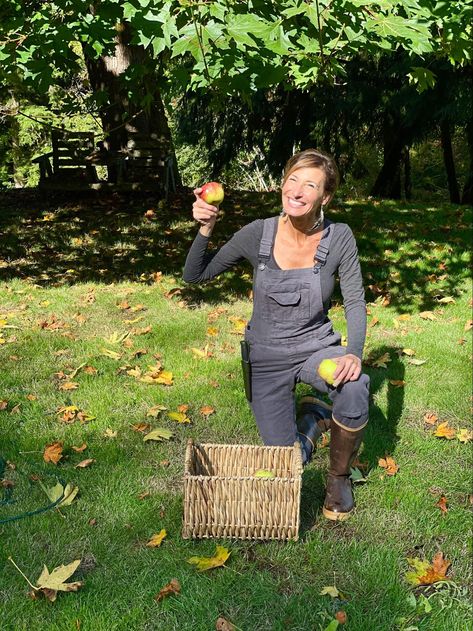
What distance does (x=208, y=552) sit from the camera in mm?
2830

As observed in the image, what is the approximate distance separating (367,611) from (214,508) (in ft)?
2.48

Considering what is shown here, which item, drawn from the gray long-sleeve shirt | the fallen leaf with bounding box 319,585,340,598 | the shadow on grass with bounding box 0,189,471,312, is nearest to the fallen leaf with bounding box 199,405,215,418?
the gray long-sleeve shirt

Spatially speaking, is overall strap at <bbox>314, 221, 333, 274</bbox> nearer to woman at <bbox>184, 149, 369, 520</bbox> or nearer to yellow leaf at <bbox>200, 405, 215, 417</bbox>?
woman at <bbox>184, 149, 369, 520</bbox>

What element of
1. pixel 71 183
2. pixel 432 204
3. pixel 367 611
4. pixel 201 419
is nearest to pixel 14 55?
pixel 201 419

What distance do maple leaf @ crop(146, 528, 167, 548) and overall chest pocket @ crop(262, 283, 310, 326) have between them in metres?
1.14

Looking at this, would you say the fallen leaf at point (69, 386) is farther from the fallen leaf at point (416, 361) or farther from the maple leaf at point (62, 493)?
the fallen leaf at point (416, 361)

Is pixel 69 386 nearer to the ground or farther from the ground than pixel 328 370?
nearer to the ground

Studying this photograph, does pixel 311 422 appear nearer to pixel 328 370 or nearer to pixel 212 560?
pixel 328 370

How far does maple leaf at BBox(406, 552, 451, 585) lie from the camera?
8.75ft

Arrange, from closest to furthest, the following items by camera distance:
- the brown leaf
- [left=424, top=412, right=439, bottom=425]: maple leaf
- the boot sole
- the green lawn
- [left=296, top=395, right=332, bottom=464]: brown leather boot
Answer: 1. the brown leaf
2. the green lawn
3. the boot sole
4. [left=296, top=395, right=332, bottom=464]: brown leather boot
5. [left=424, top=412, right=439, bottom=425]: maple leaf

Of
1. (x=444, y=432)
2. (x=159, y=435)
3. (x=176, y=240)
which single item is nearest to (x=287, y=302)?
(x=159, y=435)

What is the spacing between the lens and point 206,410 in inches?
162

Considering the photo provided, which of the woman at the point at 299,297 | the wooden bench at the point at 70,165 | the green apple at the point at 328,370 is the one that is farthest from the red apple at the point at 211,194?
the wooden bench at the point at 70,165

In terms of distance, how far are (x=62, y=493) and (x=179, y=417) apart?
100 cm
